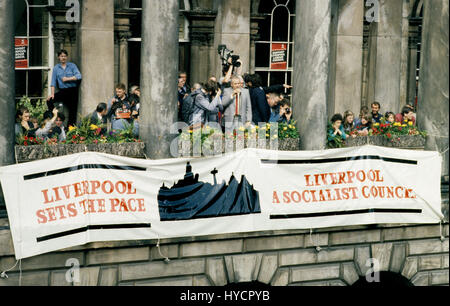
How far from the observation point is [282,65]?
24141mm

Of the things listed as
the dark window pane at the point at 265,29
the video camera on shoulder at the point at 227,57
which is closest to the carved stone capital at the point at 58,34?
the video camera on shoulder at the point at 227,57

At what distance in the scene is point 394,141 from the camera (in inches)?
760

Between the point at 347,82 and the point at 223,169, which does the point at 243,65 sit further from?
the point at 223,169

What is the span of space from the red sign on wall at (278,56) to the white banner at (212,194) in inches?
238

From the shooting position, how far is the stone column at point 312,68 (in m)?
18.4

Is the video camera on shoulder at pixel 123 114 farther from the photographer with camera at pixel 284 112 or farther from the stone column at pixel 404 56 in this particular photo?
the stone column at pixel 404 56

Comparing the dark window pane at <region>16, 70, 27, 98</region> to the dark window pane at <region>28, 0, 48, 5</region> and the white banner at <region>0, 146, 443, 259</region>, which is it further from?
the white banner at <region>0, 146, 443, 259</region>

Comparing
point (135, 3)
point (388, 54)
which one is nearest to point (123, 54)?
point (135, 3)

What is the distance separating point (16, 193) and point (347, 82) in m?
11.6

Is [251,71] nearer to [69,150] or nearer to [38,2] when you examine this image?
[38,2]

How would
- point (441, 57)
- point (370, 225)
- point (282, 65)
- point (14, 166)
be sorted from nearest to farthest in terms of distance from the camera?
point (14, 166), point (370, 225), point (441, 57), point (282, 65)

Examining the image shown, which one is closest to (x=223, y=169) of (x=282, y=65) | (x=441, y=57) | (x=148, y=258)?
(x=148, y=258)

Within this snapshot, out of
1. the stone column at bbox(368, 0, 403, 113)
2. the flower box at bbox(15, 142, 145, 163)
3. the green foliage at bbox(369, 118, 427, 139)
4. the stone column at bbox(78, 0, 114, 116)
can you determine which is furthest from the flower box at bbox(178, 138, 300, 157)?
the stone column at bbox(368, 0, 403, 113)
